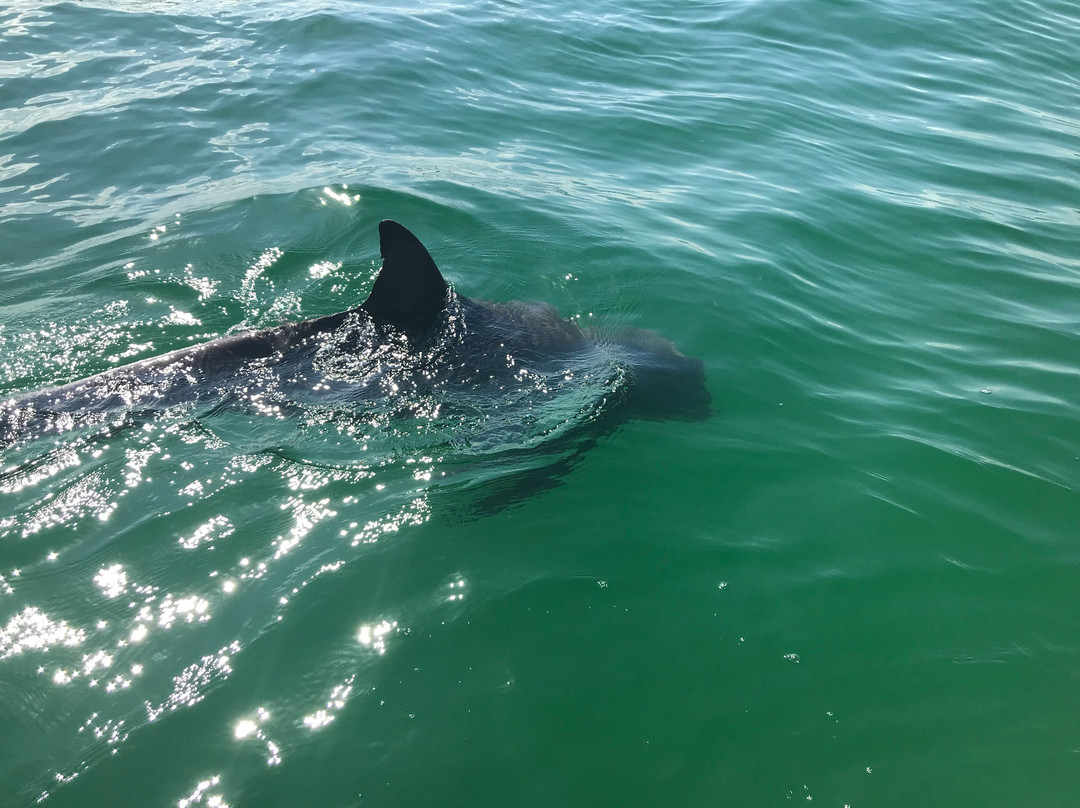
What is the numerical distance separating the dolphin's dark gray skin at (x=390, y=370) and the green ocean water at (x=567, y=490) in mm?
302

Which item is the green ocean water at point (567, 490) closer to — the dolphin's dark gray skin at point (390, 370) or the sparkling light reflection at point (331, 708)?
the sparkling light reflection at point (331, 708)

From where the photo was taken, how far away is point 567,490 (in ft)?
20.1

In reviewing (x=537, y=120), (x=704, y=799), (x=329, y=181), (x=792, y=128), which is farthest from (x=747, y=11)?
(x=704, y=799)

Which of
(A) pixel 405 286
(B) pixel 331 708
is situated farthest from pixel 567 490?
(B) pixel 331 708

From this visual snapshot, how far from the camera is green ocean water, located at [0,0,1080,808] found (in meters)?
4.34

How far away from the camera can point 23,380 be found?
22.7ft

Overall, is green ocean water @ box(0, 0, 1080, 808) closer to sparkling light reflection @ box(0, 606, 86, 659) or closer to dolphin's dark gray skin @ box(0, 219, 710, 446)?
sparkling light reflection @ box(0, 606, 86, 659)

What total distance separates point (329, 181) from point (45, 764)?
824 centimetres

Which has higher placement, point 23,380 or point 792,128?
point 792,128

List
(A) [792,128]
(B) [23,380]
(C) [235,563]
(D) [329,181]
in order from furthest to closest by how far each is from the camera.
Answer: (A) [792,128], (D) [329,181], (B) [23,380], (C) [235,563]

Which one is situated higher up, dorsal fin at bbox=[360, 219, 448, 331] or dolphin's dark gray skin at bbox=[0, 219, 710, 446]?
dorsal fin at bbox=[360, 219, 448, 331]

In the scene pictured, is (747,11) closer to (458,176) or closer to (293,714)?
(458,176)

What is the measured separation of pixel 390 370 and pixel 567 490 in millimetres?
1887

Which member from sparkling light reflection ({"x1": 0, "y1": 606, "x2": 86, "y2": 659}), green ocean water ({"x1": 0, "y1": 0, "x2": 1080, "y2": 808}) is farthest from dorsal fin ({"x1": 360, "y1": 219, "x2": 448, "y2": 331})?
sparkling light reflection ({"x1": 0, "y1": 606, "x2": 86, "y2": 659})
